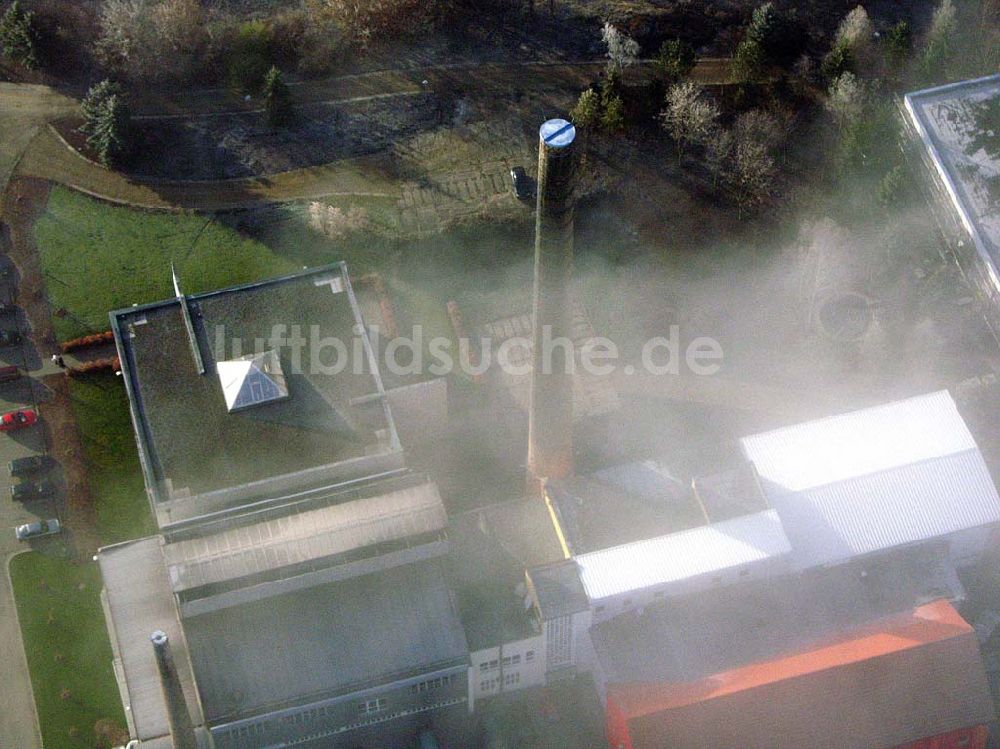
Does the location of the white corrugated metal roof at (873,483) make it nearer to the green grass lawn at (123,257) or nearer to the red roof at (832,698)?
the red roof at (832,698)

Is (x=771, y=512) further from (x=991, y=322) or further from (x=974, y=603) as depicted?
(x=991, y=322)

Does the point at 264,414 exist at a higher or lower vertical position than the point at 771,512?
higher

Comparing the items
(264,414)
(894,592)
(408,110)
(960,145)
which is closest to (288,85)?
(408,110)

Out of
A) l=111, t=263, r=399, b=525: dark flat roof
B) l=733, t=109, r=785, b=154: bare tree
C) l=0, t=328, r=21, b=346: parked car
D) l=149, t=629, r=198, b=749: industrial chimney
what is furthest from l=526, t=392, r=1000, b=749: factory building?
l=0, t=328, r=21, b=346: parked car

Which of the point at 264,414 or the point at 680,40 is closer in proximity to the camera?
the point at 264,414

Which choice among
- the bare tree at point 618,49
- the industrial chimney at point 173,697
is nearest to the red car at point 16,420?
the industrial chimney at point 173,697

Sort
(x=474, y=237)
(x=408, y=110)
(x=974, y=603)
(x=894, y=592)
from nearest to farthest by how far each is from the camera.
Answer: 1. (x=894, y=592)
2. (x=974, y=603)
3. (x=474, y=237)
4. (x=408, y=110)

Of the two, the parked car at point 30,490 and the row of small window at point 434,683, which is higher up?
the parked car at point 30,490
